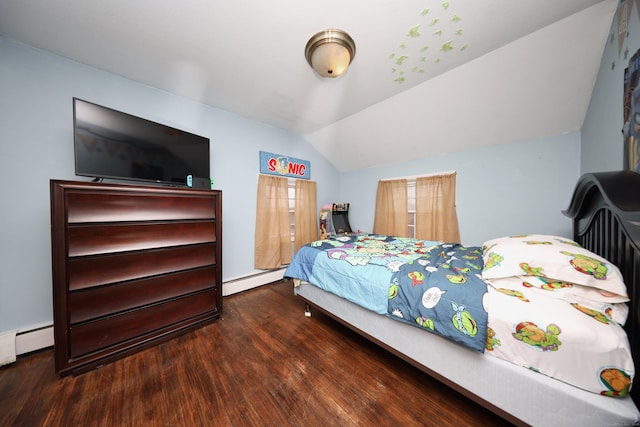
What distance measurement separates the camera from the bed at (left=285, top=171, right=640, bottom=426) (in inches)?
28.5

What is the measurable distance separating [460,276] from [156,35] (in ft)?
9.40

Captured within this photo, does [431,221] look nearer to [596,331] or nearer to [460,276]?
[460,276]

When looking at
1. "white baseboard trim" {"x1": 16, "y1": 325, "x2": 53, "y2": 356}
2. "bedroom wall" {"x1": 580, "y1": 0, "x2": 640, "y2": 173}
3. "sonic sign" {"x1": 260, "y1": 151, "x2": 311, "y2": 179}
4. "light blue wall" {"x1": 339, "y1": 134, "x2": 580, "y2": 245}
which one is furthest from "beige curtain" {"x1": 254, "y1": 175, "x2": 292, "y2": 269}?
"bedroom wall" {"x1": 580, "y1": 0, "x2": 640, "y2": 173}

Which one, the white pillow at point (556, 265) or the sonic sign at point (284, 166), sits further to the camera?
the sonic sign at point (284, 166)

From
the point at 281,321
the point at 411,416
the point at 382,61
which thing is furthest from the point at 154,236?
the point at 382,61

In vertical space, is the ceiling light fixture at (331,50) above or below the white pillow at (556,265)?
above

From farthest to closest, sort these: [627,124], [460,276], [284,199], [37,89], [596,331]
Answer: [284,199]
[37,89]
[460,276]
[627,124]
[596,331]

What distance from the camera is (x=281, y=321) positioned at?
2.04m

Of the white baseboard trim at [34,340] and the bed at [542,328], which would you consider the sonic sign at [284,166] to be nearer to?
the bed at [542,328]

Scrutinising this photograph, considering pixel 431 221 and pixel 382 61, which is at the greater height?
pixel 382 61

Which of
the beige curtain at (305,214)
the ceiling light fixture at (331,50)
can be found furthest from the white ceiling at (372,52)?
the beige curtain at (305,214)

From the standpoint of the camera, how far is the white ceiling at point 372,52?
131 centimetres

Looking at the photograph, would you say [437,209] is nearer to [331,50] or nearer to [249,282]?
[331,50]

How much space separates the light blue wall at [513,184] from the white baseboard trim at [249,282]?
292 centimetres
